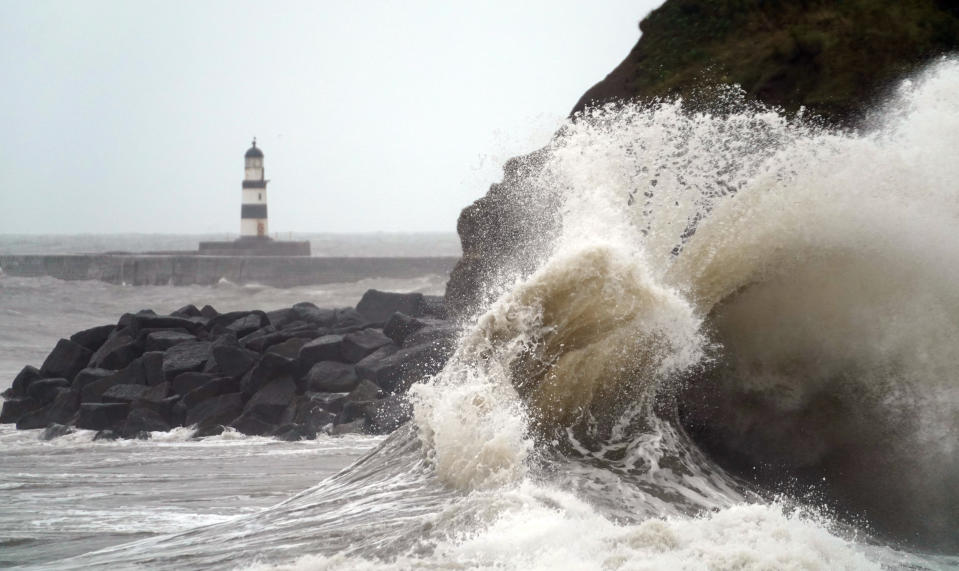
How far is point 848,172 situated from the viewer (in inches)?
291

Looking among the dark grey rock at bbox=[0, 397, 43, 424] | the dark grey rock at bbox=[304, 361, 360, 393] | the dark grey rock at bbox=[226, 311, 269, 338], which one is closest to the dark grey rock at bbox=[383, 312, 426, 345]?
the dark grey rock at bbox=[304, 361, 360, 393]

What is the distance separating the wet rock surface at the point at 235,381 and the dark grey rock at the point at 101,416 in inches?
0.5

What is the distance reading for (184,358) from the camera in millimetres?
14297

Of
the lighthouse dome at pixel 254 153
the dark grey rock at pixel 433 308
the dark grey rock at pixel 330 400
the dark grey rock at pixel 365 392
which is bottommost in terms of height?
the dark grey rock at pixel 330 400

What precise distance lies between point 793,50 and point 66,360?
1065 centimetres

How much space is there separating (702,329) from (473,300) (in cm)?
761

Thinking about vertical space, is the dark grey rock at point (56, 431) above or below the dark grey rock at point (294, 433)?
below

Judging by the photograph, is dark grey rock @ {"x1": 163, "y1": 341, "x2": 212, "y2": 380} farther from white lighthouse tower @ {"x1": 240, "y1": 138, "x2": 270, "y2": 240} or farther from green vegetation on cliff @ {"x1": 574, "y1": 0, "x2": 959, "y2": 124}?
white lighthouse tower @ {"x1": 240, "y1": 138, "x2": 270, "y2": 240}

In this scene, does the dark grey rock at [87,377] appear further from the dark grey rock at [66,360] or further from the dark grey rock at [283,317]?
the dark grey rock at [283,317]

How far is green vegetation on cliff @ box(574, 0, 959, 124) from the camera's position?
1036 centimetres

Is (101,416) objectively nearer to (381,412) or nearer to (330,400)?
(330,400)

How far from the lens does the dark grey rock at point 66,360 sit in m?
15.4

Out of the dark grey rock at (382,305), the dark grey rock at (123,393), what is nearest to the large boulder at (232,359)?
the dark grey rock at (123,393)

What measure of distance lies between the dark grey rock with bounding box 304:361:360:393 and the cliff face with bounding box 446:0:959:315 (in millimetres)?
2155
